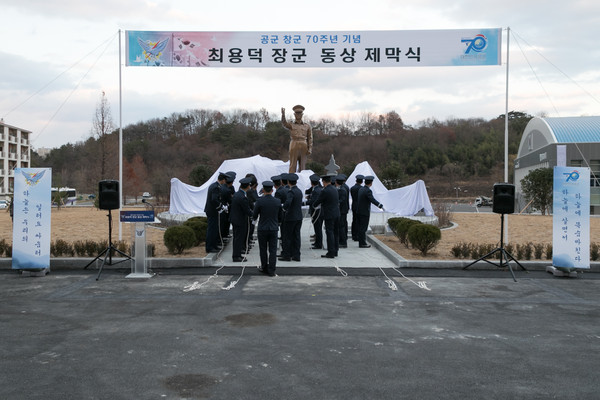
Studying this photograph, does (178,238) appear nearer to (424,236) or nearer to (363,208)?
(363,208)

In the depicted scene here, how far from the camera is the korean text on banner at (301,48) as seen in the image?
12.7 meters

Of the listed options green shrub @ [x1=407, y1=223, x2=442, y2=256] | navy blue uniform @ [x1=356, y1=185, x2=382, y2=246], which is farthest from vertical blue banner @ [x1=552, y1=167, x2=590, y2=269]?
navy blue uniform @ [x1=356, y1=185, x2=382, y2=246]

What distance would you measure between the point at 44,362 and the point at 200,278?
4.18 meters

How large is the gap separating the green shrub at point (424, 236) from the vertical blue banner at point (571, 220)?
2228mm

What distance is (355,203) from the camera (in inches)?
507

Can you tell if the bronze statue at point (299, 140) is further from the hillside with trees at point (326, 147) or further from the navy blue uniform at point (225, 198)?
the hillside with trees at point (326, 147)

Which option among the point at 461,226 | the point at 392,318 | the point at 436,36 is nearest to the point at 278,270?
the point at 392,318

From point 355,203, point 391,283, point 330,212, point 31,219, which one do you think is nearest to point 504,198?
point 391,283

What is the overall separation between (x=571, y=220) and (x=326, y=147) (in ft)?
196

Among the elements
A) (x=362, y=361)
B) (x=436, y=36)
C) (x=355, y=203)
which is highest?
(x=436, y=36)

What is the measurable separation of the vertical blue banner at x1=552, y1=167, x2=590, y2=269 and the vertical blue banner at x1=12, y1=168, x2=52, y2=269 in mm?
8546

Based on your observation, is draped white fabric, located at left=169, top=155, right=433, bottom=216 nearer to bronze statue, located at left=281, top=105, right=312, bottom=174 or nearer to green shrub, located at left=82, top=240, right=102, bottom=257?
bronze statue, located at left=281, top=105, right=312, bottom=174

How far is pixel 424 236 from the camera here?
34.8 feet

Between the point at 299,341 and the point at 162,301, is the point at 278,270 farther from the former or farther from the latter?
the point at 299,341
